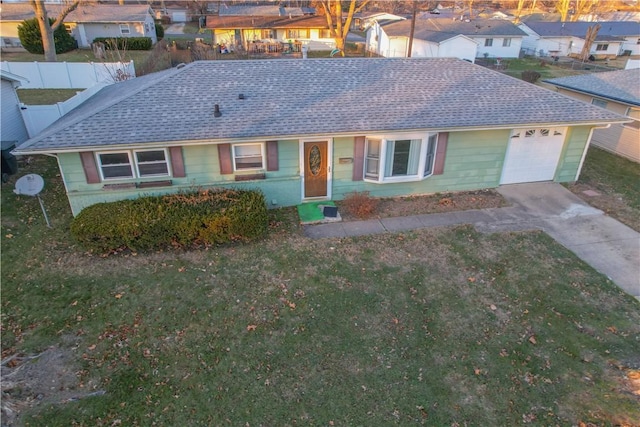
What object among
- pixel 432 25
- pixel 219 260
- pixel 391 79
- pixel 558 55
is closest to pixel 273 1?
pixel 432 25

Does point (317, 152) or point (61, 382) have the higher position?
point (317, 152)

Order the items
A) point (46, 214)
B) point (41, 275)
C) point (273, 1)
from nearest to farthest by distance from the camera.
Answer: point (41, 275)
point (46, 214)
point (273, 1)

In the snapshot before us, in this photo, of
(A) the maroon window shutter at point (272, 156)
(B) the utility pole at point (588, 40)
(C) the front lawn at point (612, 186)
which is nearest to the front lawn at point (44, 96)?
(A) the maroon window shutter at point (272, 156)

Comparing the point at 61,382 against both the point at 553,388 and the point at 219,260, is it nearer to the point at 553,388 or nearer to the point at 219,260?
the point at 219,260

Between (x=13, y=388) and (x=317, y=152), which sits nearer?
(x=13, y=388)

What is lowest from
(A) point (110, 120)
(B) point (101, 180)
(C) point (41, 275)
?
(C) point (41, 275)
